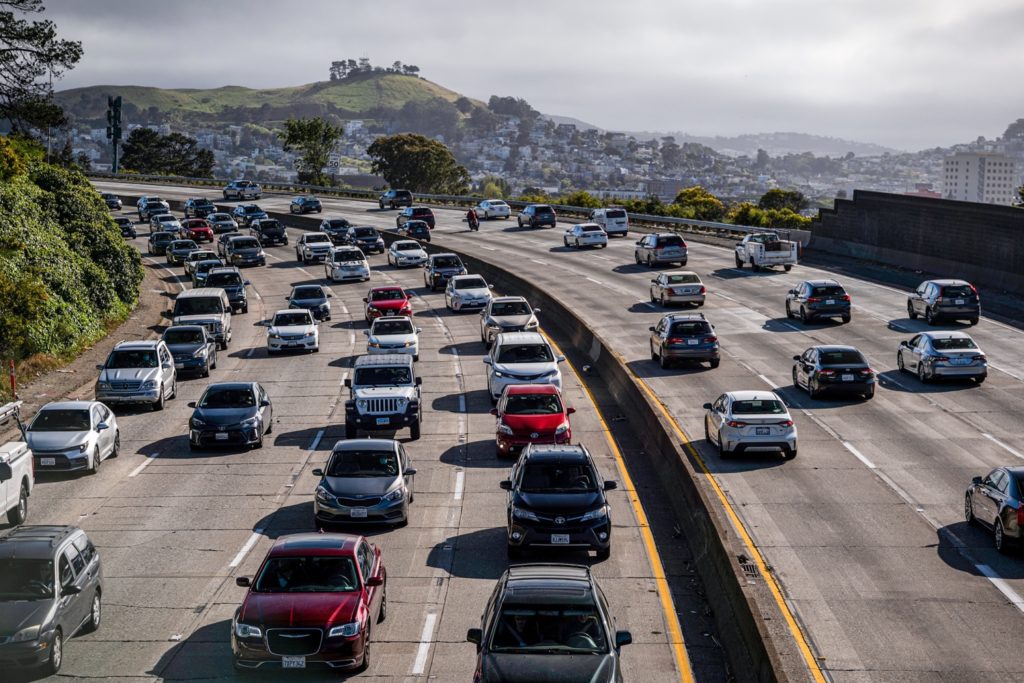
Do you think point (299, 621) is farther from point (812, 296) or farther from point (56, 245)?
point (56, 245)

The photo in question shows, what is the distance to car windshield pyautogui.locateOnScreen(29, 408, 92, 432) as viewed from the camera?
2686cm

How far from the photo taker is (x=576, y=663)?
1267 cm

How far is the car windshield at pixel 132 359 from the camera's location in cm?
3412

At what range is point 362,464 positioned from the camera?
2222 centimetres

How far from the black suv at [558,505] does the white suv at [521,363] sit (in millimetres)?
11362

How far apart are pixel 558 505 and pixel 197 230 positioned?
218ft

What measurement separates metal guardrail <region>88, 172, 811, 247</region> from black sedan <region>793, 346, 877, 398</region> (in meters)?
37.0

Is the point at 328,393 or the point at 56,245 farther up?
the point at 56,245

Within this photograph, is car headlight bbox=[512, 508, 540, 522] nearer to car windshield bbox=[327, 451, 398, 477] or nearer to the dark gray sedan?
car windshield bbox=[327, 451, 398, 477]

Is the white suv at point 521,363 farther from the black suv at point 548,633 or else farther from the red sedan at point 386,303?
the black suv at point 548,633

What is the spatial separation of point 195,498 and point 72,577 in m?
8.53

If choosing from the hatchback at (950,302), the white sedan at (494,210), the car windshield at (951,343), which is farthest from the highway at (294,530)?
the white sedan at (494,210)

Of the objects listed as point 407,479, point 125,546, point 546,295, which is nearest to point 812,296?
point 546,295

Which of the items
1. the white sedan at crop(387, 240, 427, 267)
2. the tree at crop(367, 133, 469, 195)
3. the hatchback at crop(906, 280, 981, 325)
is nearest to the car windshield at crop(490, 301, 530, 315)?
the hatchback at crop(906, 280, 981, 325)
